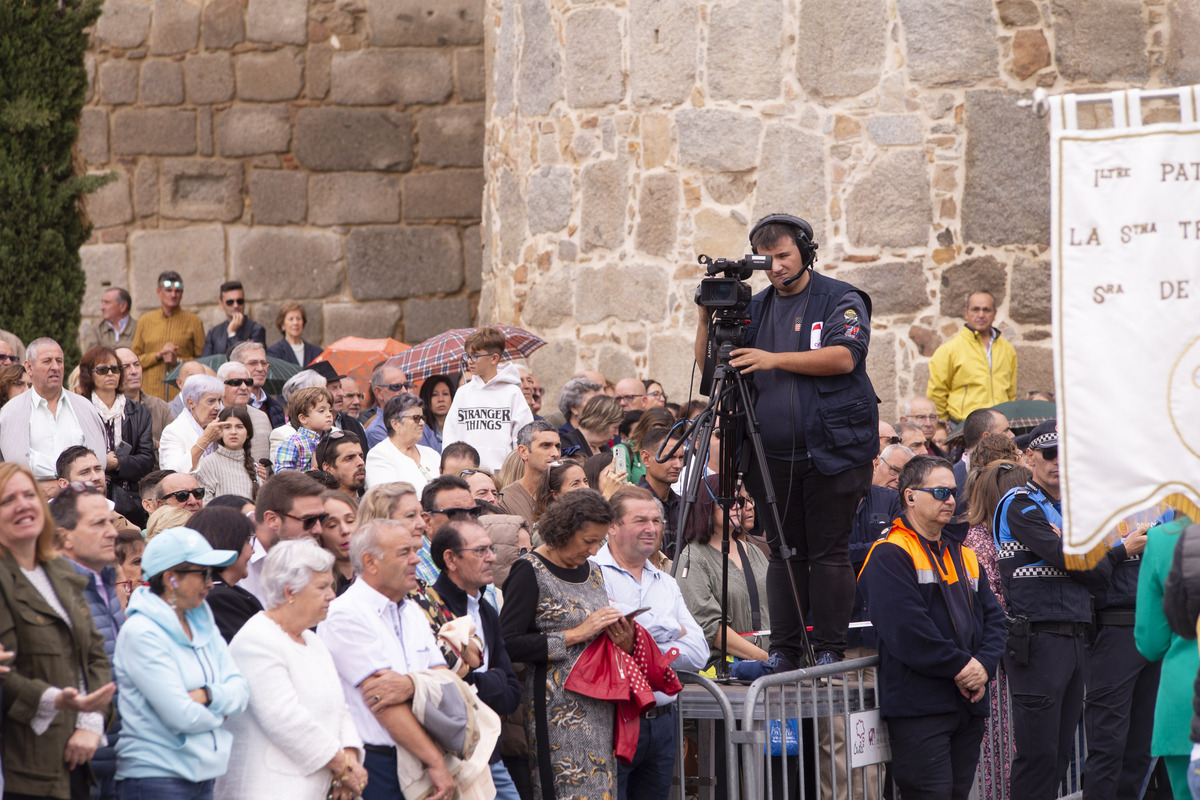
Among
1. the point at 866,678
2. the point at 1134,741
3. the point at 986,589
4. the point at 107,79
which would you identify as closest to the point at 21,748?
the point at 866,678

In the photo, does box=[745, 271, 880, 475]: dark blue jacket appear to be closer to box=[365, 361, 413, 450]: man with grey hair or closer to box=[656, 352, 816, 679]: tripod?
box=[656, 352, 816, 679]: tripod

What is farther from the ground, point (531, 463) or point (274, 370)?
point (274, 370)

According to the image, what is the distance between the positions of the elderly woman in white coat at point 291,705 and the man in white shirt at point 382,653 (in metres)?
0.14

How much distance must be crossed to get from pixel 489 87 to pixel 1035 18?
4.67 m

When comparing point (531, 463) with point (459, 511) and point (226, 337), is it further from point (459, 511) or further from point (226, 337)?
point (226, 337)

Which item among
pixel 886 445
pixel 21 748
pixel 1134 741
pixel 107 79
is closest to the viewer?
pixel 21 748

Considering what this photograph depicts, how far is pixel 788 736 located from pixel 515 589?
1.35 m

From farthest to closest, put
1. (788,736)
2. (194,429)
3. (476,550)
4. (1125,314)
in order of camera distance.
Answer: (194,429) → (788,736) → (476,550) → (1125,314)

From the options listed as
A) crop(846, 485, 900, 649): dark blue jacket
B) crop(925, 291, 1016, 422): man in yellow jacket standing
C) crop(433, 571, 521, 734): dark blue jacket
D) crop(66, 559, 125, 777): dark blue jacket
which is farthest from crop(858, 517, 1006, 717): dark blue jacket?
crop(925, 291, 1016, 422): man in yellow jacket standing

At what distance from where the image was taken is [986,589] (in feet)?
21.9

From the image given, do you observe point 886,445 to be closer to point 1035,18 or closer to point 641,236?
point 641,236

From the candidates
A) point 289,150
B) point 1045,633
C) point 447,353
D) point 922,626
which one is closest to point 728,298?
point 922,626

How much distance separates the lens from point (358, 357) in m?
12.0

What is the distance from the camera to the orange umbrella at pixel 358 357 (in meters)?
11.9
